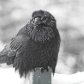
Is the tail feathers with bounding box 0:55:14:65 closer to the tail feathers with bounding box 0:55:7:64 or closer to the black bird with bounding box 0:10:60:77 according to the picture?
the tail feathers with bounding box 0:55:7:64

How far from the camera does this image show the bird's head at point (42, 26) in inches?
137

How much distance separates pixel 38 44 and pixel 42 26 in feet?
0.75

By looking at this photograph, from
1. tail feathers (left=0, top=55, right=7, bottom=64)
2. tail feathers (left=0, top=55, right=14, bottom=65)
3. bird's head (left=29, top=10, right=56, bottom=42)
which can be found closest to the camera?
bird's head (left=29, top=10, right=56, bottom=42)

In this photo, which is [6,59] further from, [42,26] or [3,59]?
[42,26]

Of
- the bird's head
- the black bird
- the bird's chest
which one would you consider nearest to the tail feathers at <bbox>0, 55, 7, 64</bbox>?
the black bird

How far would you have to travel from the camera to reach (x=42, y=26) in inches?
140

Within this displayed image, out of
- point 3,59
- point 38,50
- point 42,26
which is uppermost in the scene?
point 42,26

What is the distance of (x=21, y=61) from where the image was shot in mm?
3688

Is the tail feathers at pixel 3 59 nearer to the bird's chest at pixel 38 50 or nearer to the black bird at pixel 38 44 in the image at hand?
the black bird at pixel 38 44

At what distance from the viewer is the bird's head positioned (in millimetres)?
3477

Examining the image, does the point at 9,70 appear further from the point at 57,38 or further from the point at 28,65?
the point at 57,38

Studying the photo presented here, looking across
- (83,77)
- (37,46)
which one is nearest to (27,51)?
(37,46)

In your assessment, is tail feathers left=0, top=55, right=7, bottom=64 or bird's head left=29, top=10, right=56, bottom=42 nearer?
bird's head left=29, top=10, right=56, bottom=42

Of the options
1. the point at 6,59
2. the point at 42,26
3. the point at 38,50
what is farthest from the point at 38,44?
the point at 6,59
